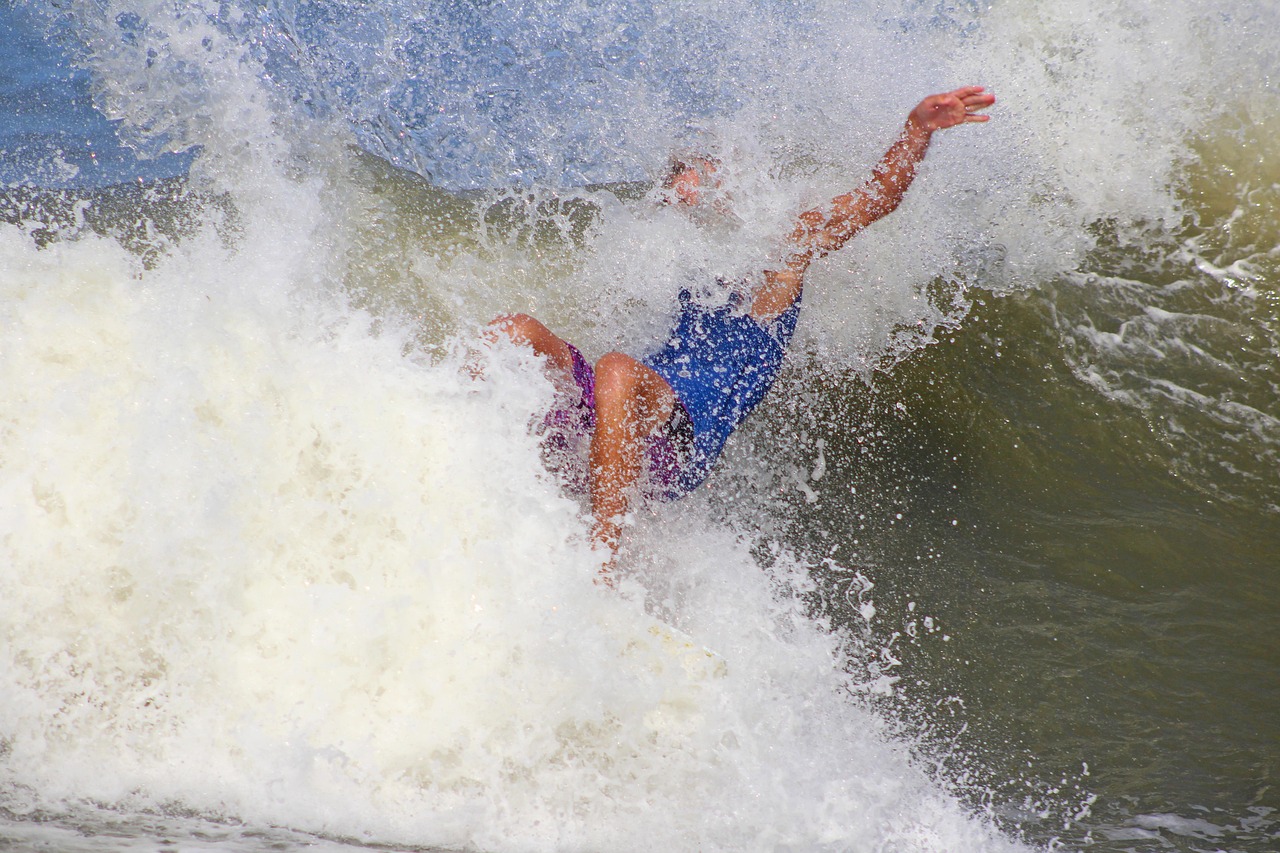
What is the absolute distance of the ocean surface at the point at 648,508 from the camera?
1.72 meters

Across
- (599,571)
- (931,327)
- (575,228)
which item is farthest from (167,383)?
(931,327)

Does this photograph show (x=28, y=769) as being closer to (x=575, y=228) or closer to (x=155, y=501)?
(x=155, y=501)

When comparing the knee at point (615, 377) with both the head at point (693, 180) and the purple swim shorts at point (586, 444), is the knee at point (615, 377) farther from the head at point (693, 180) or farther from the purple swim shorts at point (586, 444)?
the head at point (693, 180)

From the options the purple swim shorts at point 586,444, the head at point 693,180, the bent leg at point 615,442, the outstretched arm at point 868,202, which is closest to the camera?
the bent leg at point 615,442

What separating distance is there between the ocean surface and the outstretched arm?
0.36 feet

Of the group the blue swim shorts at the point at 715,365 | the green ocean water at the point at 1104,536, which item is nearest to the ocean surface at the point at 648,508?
the green ocean water at the point at 1104,536

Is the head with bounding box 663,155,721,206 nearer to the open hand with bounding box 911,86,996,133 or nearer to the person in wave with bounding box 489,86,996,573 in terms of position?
the person in wave with bounding box 489,86,996,573

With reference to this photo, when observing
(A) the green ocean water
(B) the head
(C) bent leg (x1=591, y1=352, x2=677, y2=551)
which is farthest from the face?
(A) the green ocean water

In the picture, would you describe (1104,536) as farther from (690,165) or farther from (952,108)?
(690,165)

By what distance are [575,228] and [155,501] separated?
1419 millimetres

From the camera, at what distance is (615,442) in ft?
5.53

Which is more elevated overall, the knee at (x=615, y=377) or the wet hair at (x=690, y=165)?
the wet hair at (x=690, y=165)

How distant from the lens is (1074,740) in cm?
204

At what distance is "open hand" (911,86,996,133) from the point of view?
1880 mm
